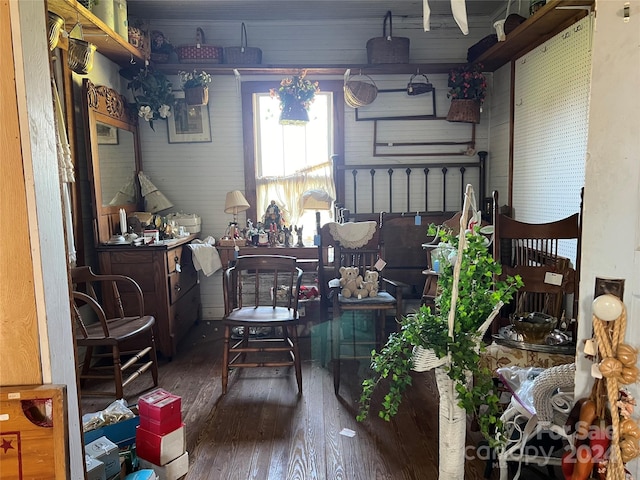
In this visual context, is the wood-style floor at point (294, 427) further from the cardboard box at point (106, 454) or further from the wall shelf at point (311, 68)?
the wall shelf at point (311, 68)

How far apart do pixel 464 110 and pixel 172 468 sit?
139 inches

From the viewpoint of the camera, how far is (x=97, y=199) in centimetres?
326

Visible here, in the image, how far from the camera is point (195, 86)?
3.97 meters

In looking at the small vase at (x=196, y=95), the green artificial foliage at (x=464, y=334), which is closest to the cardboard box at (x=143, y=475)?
the green artificial foliage at (x=464, y=334)

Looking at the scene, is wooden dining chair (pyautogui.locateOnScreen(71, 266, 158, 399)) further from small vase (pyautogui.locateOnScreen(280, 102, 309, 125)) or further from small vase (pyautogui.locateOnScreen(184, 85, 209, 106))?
small vase (pyautogui.locateOnScreen(280, 102, 309, 125))

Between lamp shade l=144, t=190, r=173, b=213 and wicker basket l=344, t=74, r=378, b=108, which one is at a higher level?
wicker basket l=344, t=74, r=378, b=108

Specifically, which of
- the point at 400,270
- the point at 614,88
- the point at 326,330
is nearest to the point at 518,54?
the point at 400,270

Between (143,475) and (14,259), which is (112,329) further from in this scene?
(14,259)

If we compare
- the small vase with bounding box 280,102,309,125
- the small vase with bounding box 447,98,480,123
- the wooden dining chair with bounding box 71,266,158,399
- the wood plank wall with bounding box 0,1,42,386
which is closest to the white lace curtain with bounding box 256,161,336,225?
the small vase with bounding box 280,102,309,125

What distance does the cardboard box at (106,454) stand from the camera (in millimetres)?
1695

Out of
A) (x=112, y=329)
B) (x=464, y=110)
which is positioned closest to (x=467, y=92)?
(x=464, y=110)

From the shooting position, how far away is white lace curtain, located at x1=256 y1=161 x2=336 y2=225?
4.34 m

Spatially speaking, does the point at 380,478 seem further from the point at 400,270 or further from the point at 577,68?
the point at 577,68

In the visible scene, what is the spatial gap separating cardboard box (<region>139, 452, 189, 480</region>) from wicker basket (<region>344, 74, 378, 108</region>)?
314cm
